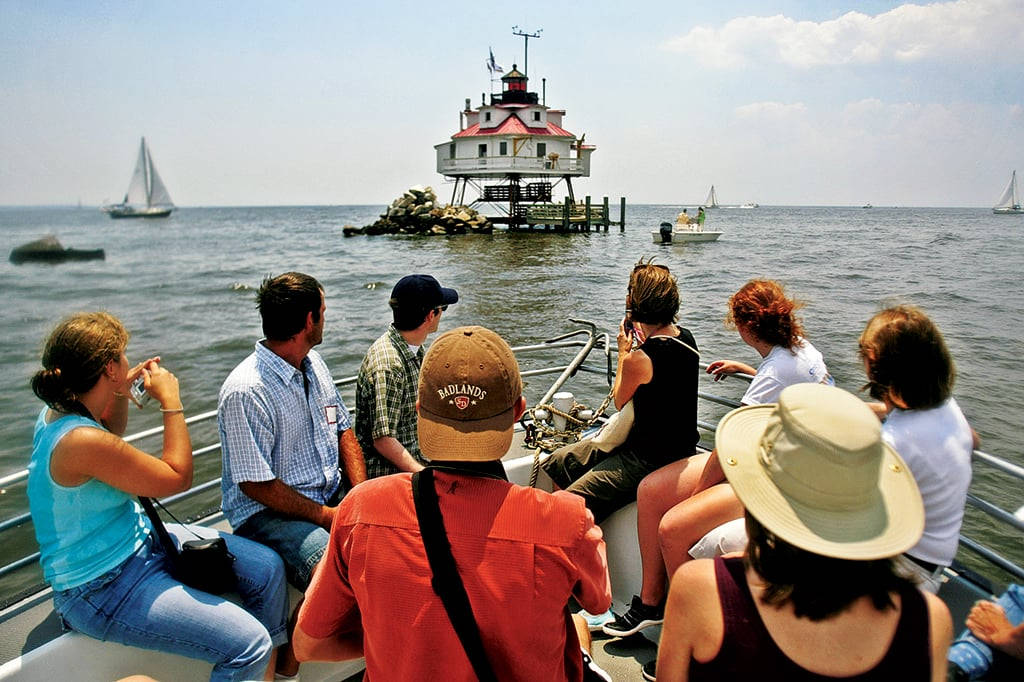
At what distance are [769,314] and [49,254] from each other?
158 ft

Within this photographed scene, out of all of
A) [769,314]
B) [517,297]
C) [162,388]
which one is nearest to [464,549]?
[162,388]

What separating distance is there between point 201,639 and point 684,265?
29372mm

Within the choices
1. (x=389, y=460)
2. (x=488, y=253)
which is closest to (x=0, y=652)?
(x=389, y=460)

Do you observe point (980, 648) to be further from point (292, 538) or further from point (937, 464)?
point (292, 538)

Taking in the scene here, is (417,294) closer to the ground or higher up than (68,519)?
higher up

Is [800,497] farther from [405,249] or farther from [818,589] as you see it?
[405,249]

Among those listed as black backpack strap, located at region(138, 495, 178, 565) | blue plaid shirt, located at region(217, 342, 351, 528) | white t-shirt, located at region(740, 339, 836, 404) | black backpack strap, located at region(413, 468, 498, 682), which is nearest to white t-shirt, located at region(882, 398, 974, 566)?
white t-shirt, located at region(740, 339, 836, 404)

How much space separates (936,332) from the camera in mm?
2150

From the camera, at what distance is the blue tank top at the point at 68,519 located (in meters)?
1.96

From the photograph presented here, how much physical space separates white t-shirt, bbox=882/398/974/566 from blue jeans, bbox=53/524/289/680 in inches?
90.2

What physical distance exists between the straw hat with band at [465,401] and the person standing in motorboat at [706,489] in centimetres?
142

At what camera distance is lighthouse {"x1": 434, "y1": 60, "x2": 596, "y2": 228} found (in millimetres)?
45406

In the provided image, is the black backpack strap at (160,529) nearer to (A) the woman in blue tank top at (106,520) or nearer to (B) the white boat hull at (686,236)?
(A) the woman in blue tank top at (106,520)

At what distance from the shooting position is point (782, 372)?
9.34 ft
